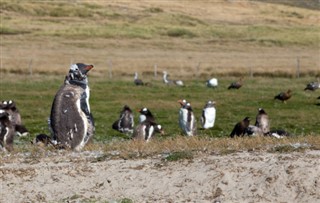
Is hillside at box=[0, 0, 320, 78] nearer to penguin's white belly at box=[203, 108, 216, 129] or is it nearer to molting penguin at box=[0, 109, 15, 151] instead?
penguin's white belly at box=[203, 108, 216, 129]

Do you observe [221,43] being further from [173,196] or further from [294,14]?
[173,196]

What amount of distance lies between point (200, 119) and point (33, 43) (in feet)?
222

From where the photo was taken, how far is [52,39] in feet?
348

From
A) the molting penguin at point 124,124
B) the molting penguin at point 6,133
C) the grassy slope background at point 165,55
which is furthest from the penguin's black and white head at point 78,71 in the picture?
the molting penguin at point 124,124

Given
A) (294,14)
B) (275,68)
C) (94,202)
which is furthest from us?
(294,14)

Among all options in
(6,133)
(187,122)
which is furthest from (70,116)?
(187,122)

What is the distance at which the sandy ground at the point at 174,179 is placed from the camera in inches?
498

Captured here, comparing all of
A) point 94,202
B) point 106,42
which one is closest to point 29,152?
point 94,202

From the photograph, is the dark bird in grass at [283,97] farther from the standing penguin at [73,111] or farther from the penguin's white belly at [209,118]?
the standing penguin at [73,111]

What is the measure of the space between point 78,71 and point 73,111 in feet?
2.66

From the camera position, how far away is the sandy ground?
1266 cm

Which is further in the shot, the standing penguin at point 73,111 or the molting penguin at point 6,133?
the molting penguin at point 6,133

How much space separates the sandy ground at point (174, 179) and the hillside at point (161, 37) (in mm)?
52556

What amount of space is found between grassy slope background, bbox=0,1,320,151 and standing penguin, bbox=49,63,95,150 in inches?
392
